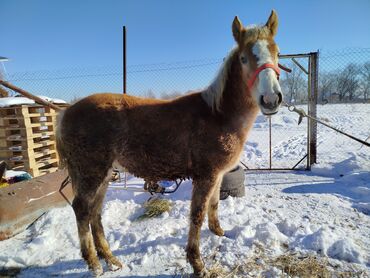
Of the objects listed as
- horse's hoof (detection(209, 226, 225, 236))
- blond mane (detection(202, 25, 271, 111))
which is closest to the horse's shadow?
horse's hoof (detection(209, 226, 225, 236))

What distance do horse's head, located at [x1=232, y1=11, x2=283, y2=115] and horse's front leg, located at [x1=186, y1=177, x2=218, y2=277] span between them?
1.02 metres

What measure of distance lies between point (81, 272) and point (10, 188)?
5.61ft

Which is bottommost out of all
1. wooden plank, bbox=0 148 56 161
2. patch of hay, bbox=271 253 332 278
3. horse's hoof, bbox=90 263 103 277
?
horse's hoof, bbox=90 263 103 277

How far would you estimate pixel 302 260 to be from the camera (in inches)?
108

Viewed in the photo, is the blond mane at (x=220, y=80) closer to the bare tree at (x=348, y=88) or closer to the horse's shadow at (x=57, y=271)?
the horse's shadow at (x=57, y=271)

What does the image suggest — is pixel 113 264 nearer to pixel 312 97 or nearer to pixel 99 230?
pixel 99 230

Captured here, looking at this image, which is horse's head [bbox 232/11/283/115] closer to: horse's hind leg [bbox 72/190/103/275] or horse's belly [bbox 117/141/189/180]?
horse's belly [bbox 117/141/189/180]

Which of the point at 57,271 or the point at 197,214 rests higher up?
the point at 197,214

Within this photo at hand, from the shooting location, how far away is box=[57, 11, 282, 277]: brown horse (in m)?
2.59

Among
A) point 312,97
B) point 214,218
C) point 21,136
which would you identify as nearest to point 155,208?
point 214,218

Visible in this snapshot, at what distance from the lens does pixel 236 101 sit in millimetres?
2646

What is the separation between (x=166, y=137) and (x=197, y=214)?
952 mm

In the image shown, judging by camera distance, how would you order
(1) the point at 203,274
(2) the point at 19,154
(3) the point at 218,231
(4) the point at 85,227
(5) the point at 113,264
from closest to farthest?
(1) the point at 203,274 → (4) the point at 85,227 → (5) the point at 113,264 → (3) the point at 218,231 → (2) the point at 19,154

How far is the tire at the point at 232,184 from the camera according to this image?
430 cm
